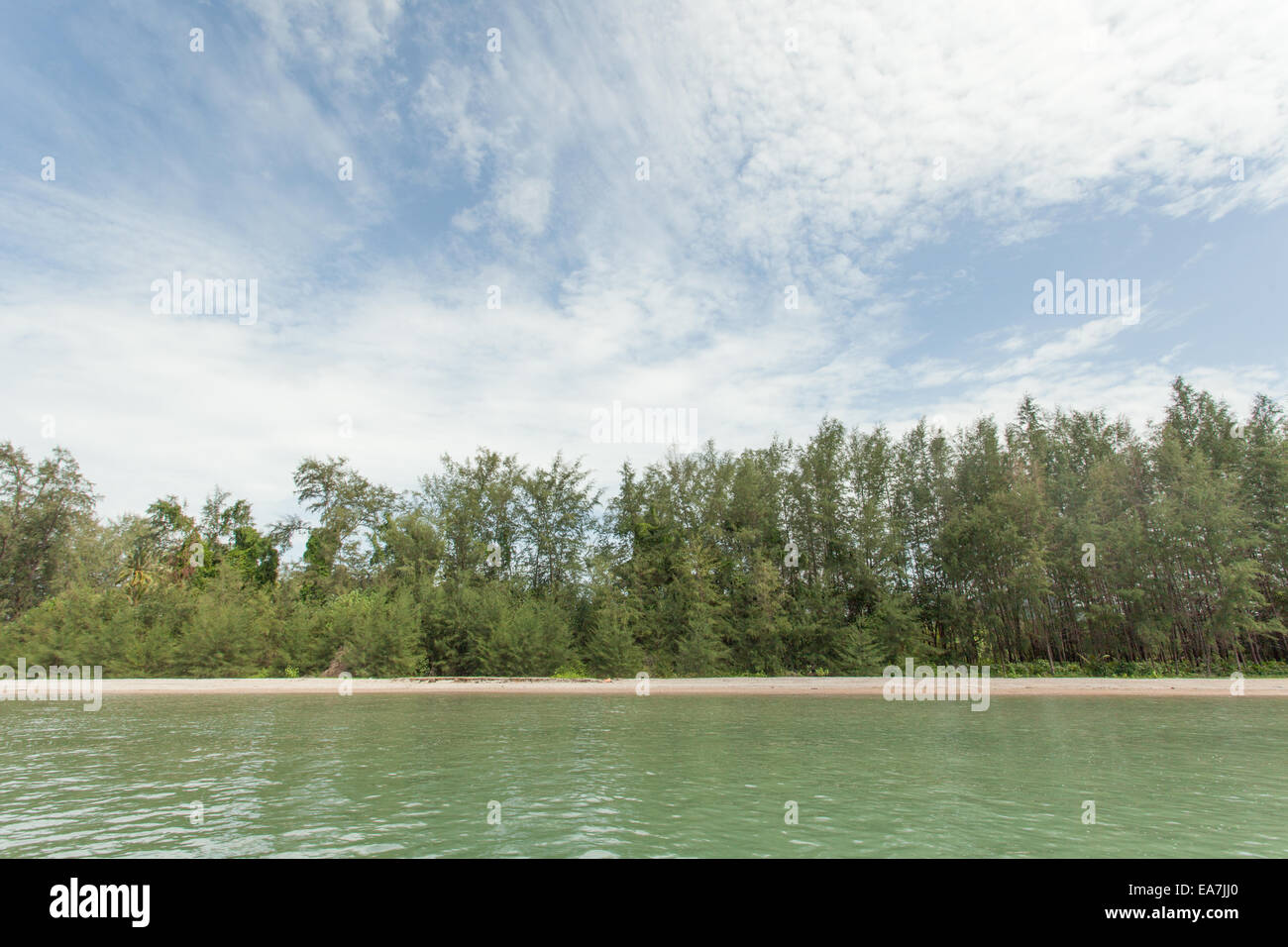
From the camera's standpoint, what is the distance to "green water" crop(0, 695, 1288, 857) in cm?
734

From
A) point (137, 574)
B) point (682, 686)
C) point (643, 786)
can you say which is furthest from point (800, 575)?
point (137, 574)

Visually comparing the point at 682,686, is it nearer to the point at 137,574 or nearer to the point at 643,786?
the point at 643,786

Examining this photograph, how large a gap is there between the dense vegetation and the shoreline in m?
2.53

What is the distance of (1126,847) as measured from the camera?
7.12 metres

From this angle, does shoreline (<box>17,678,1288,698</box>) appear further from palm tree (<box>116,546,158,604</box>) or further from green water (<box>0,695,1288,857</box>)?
green water (<box>0,695,1288,857</box>)

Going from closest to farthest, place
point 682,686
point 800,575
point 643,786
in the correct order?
point 643,786 → point 682,686 → point 800,575

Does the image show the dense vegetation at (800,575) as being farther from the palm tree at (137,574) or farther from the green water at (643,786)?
the green water at (643,786)

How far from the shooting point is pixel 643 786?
34.5 ft

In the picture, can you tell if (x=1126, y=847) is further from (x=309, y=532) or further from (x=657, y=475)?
(x=309, y=532)

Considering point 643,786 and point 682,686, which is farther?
point 682,686

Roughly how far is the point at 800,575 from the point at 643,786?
3118 centimetres

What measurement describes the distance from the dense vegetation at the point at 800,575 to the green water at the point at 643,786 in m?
15.5

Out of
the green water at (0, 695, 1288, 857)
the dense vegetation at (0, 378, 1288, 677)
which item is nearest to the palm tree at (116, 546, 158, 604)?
the dense vegetation at (0, 378, 1288, 677)

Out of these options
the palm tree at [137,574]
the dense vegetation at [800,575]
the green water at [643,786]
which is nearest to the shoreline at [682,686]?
the dense vegetation at [800,575]
